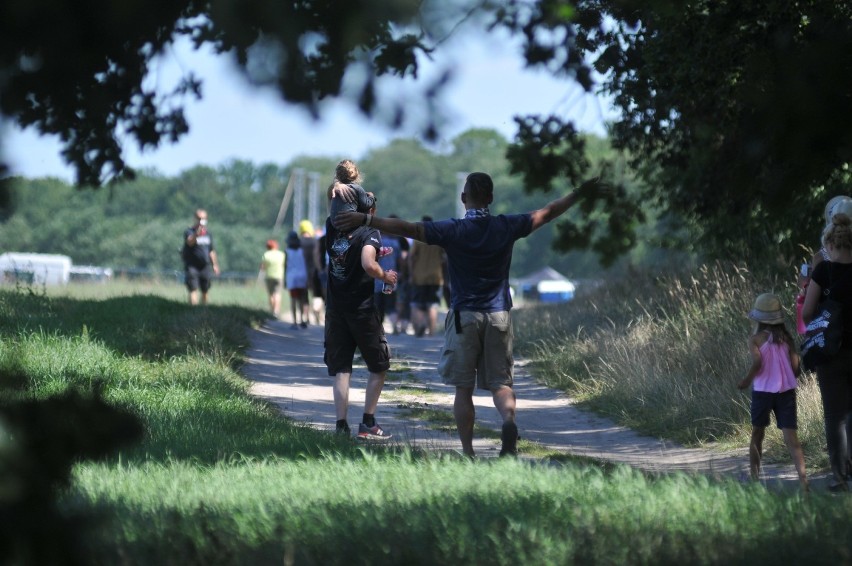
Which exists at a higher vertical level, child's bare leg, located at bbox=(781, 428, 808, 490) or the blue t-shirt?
the blue t-shirt

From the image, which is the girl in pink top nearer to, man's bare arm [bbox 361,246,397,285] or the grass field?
the grass field

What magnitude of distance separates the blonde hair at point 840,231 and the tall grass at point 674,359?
1.57m

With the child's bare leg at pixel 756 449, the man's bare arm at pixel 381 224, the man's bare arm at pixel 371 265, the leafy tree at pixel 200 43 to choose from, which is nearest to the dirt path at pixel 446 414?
the child's bare leg at pixel 756 449

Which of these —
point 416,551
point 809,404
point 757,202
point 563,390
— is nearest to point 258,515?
point 416,551

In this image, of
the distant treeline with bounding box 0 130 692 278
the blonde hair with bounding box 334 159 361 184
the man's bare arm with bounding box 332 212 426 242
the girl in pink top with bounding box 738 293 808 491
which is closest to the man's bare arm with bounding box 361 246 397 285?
the blonde hair with bounding box 334 159 361 184

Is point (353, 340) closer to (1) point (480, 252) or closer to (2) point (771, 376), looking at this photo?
(1) point (480, 252)

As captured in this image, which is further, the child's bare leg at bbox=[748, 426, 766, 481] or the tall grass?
the tall grass

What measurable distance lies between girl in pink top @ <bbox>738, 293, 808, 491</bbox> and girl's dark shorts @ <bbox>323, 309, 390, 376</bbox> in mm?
2623

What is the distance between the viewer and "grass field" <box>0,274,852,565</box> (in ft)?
12.2

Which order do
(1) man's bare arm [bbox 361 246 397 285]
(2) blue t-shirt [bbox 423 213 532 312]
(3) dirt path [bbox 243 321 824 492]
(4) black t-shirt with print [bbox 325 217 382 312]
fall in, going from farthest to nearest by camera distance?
(4) black t-shirt with print [bbox 325 217 382 312], (3) dirt path [bbox 243 321 824 492], (1) man's bare arm [bbox 361 246 397 285], (2) blue t-shirt [bbox 423 213 532 312]

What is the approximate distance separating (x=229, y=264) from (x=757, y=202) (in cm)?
7829

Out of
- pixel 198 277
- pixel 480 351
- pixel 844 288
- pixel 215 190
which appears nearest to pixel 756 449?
pixel 844 288

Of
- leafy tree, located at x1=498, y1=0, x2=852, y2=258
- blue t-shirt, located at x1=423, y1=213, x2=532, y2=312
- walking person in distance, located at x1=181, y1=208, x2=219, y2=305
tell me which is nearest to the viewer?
leafy tree, located at x1=498, y1=0, x2=852, y2=258

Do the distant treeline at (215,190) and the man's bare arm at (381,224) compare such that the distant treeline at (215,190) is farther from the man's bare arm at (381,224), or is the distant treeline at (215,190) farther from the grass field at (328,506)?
the grass field at (328,506)
